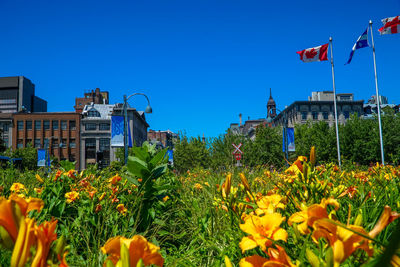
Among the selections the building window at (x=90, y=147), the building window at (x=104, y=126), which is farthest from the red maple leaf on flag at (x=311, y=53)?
the building window at (x=90, y=147)

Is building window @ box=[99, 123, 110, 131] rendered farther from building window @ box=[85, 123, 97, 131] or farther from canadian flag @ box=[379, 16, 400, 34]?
canadian flag @ box=[379, 16, 400, 34]

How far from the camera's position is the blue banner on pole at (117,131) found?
44.0 ft

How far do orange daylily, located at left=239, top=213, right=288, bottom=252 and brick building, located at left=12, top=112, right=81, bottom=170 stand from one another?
6250cm

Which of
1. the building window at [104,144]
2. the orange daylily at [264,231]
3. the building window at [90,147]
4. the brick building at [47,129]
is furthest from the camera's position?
the brick building at [47,129]

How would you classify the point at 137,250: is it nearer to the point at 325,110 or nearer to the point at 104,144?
the point at 104,144

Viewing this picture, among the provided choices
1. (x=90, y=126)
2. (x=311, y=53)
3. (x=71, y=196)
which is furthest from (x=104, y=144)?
(x=71, y=196)

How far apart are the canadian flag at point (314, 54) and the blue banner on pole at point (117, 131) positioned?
13.1 meters

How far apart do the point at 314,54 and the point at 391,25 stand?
486 centimetres

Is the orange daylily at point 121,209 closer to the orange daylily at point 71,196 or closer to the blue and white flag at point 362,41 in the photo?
the orange daylily at point 71,196

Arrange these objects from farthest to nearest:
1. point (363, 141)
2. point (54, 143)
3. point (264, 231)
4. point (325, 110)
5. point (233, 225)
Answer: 1. point (325, 110)
2. point (54, 143)
3. point (363, 141)
4. point (233, 225)
5. point (264, 231)

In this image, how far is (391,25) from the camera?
631 inches

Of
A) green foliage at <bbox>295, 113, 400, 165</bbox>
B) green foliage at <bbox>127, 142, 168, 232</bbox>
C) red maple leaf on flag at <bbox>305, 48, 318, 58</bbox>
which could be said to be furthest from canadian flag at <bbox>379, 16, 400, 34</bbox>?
green foliage at <bbox>127, 142, 168, 232</bbox>

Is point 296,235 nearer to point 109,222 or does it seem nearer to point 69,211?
point 109,222

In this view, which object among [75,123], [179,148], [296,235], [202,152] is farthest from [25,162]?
[296,235]
